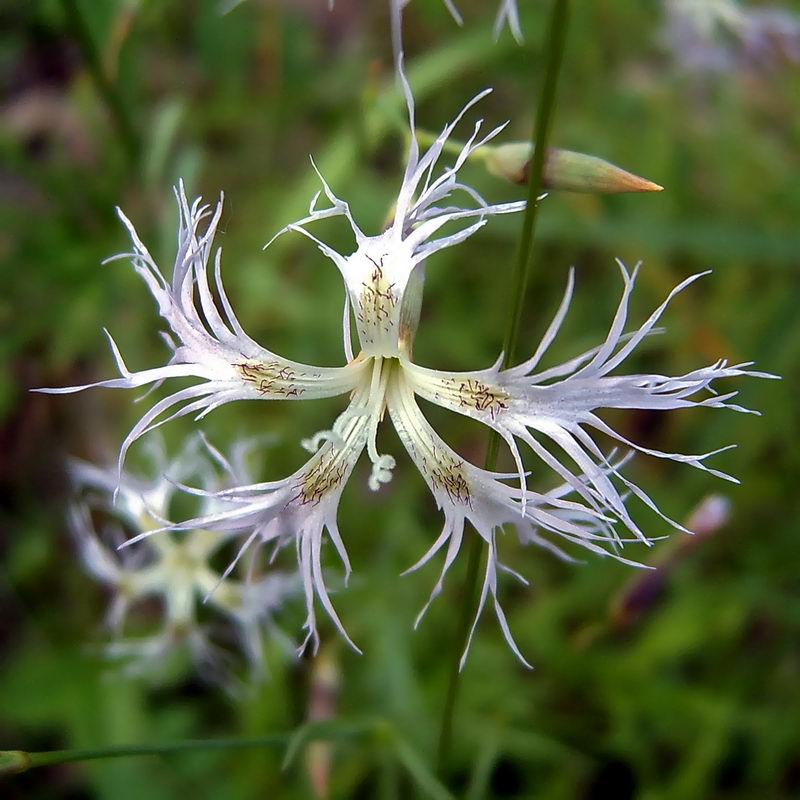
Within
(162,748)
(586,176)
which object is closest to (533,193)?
(586,176)

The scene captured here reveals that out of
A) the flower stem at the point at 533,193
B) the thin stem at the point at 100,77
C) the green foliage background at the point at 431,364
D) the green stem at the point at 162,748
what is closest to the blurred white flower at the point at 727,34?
the green foliage background at the point at 431,364

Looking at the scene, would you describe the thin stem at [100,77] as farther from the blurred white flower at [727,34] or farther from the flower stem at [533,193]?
the blurred white flower at [727,34]

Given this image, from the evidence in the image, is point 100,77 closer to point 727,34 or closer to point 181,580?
point 181,580

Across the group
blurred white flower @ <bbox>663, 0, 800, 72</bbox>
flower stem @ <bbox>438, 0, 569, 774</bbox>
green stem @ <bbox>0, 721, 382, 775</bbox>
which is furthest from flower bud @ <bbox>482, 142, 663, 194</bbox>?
blurred white flower @ <bbox>663, 0, 800, 72</bbox>

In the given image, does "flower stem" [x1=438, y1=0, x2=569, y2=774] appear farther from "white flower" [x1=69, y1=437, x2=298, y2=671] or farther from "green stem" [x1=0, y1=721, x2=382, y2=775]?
"white flower" [x1=69, y1=437, x2=298, y2=671]

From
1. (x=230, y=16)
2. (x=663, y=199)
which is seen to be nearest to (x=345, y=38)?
(x=230, y=16)
